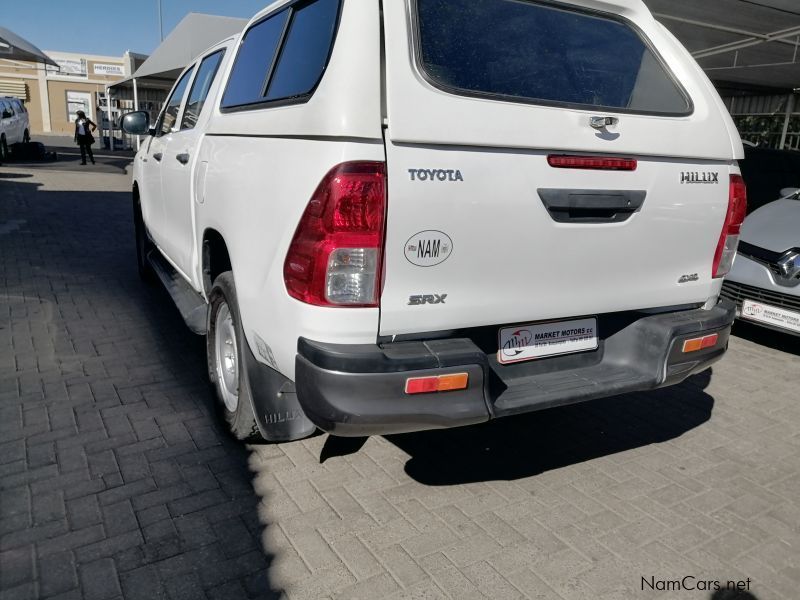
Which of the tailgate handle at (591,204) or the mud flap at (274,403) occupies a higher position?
the tailgate handle at (591,204)

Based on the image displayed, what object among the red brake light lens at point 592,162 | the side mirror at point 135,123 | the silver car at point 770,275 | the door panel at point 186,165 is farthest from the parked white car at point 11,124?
the red brake light lens at point 592,162

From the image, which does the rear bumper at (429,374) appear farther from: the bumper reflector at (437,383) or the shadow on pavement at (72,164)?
the shadow on pavement at (72,164)

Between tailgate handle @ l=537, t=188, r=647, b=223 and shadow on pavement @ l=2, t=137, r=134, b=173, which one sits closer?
tailgate handle @ l=537, t=188, r=647, b=223

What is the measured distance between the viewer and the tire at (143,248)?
593cm

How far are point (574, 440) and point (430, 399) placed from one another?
1.66 m

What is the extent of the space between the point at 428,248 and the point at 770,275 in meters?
4.08

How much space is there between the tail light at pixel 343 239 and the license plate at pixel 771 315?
4113 mm

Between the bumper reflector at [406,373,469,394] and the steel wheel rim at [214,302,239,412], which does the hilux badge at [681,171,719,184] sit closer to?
the bumper reflector at [406,373,469,394]

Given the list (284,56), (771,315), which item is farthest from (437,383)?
(771,315)

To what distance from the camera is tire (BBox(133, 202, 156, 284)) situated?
19.4 feet

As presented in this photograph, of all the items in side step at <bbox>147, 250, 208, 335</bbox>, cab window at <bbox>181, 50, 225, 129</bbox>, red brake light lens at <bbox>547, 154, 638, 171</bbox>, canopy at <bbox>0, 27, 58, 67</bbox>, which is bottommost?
side step at <bbox>147, 250, 208, 335</bbox>

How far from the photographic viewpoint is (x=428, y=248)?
222 cm

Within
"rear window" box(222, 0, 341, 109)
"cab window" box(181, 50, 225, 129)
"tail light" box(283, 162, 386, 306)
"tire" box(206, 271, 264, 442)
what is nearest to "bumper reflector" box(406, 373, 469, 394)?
"tail light" box(283, 162, 386, 306)

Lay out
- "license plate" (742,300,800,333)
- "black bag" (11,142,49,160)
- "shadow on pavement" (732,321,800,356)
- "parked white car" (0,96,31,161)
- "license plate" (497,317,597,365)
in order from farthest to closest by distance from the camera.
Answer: "black bag" (11,142,49,160)
"parked white car" (0,96,31,161)
"shadow on pavement" (732,321,800,356)
"license plate" (742,300,800,333)
"license plate" (497,317,597,365)
